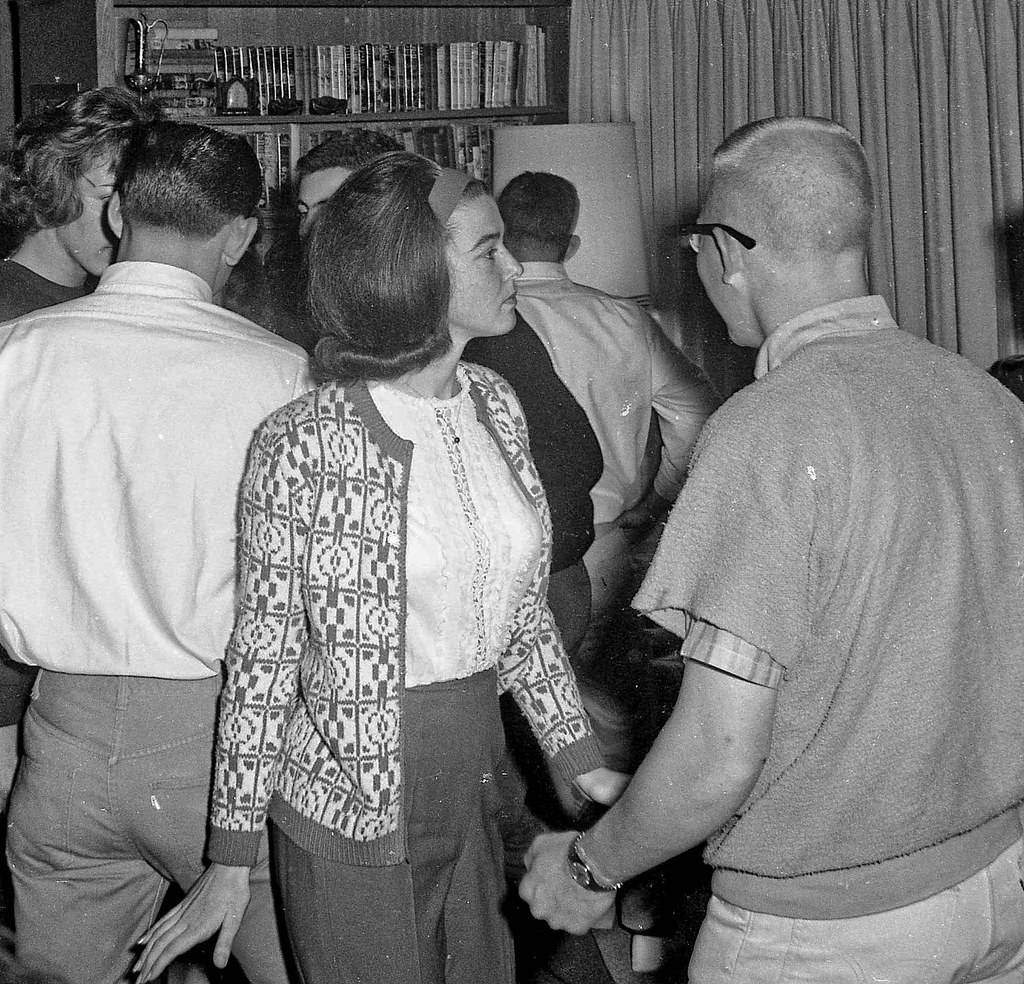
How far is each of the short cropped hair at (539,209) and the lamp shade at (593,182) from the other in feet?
0.17

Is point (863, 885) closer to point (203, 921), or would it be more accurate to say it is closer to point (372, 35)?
point (203, 921)

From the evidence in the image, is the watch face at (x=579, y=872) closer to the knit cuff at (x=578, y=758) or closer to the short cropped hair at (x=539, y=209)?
the knit cuff at (x=578, y=758)

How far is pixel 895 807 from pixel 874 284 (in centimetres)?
285

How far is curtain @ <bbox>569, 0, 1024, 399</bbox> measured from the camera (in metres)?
3.56

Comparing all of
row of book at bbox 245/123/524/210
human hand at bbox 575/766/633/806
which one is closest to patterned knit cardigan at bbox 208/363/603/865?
human hand at bbox 575/766/633/806

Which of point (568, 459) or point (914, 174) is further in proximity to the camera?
point (914, 174)

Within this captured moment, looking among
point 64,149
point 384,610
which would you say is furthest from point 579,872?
point 64,149

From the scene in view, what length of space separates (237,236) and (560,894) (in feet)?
3.11

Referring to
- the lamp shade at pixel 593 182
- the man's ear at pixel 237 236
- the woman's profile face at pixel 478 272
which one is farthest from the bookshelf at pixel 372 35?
the woman's profile face at pixel 478 272

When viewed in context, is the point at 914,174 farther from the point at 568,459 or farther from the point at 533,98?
the point at 568,459

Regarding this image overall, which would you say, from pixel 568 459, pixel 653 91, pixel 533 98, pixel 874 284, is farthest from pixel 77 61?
pixel 874 284

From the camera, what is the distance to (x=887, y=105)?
368 cm

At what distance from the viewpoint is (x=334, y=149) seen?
95.2 inches

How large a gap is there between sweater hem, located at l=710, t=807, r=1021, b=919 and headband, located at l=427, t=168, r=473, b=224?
2.48 ft
